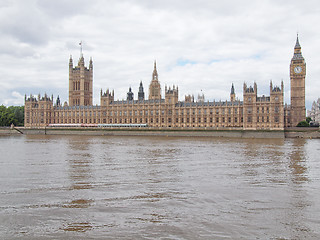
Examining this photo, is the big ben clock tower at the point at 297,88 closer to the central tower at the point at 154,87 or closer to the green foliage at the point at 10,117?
the central tower at the point at 154,87

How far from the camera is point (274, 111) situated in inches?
3474

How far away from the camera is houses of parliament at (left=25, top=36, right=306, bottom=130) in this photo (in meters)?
89.8

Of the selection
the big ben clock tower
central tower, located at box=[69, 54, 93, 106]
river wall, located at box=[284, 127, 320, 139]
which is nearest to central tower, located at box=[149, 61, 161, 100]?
central tower, located at box=[69, 54, 93, 106]

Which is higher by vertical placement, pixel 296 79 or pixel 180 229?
pixel 296 79

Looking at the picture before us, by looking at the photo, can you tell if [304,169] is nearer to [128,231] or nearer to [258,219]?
[258,219]

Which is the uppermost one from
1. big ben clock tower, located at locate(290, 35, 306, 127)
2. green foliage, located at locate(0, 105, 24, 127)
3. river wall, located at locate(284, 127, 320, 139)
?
big ben clock tower, located at locate(290, 35, 306, 127)

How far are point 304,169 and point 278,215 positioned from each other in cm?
1454

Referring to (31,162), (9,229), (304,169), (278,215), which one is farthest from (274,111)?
(9,229)

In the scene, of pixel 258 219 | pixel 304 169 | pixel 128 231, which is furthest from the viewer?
pixel 304 169

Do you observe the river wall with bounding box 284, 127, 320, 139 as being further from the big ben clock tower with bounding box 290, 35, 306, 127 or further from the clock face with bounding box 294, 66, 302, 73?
the clock face with bounding box 294, 66, 302, 73

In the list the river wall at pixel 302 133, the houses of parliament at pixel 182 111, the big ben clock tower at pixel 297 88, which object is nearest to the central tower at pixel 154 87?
the houses of parliament at pixel 182 111

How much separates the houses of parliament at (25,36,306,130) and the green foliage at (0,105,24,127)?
548cm

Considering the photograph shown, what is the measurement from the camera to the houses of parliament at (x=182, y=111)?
89.8 metres

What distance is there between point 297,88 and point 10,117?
10023 cm
